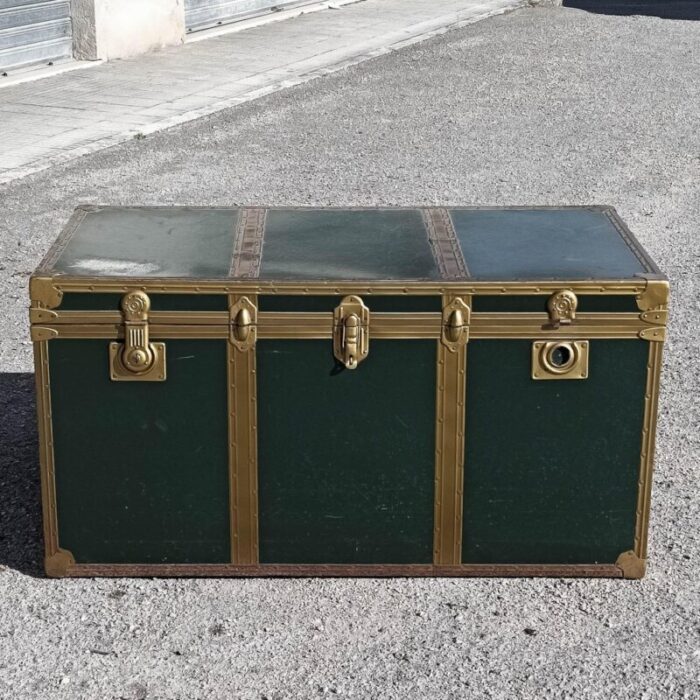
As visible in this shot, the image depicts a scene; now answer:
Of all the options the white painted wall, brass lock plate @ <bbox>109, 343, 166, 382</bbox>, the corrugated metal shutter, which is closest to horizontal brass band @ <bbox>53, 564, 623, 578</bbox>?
brass lock plate @ <bbox>109, 343, 166, 382</bbox>

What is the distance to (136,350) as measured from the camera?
4.17m

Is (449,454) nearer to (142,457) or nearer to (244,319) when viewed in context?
(244,319)

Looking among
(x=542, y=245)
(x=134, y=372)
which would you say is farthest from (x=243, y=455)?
(x=542, y=245)

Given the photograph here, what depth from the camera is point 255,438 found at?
4.29 m

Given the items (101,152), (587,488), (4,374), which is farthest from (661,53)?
(587,488)

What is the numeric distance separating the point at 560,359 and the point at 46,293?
1.56m

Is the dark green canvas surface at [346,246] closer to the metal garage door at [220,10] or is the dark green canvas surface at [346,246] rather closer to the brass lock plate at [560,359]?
the brass lock plate at [560,359]

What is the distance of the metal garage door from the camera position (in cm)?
1527

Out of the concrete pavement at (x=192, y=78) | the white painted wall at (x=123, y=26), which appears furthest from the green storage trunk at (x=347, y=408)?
the white painted wall at (x=123, y=26)

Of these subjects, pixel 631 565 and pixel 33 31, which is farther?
pixel 33 31

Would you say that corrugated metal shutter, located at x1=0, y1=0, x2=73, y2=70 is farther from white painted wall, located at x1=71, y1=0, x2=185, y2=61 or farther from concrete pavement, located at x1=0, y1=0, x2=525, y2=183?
concrete pavement, located at x1=0, y1=0, x2=525, y2=183

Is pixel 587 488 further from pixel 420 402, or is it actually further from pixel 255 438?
pixel 255 438

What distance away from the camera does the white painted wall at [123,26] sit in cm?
1362

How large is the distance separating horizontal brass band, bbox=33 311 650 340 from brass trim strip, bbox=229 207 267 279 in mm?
177
